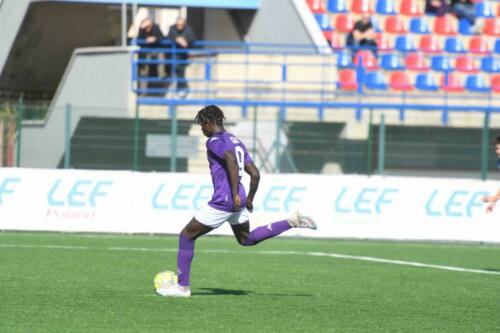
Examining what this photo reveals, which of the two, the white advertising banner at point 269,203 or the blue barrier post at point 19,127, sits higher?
the blue barrier post at point 19,127

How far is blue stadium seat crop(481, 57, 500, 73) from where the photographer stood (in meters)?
29.8

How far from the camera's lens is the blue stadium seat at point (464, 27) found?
31609 millimetres

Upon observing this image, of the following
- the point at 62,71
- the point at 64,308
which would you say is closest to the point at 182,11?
the point at 62,71

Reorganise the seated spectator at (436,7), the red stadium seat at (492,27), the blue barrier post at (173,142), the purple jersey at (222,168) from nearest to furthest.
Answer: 1. the purple jersey at (222,168)
2. the blue barrier post at (173,142)
3. the seated spectator at (436,7)
4. the red stadium seat at (492,27)

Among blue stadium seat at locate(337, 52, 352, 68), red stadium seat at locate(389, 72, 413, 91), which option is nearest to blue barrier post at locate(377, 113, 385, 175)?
blue stadium seat at locate(337, 52, 352, 68)

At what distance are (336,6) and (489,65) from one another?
4142 millimetres

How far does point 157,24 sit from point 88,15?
234 centimetres

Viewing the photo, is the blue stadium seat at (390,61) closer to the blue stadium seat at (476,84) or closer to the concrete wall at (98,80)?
the blue stadium seat at (476,84)

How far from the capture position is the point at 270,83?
28.6 meters

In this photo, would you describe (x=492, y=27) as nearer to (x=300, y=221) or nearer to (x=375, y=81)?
(x=375, y=81)

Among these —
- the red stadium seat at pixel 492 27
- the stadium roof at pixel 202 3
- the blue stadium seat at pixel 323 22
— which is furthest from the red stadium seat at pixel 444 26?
the stadium roof at pixel 202 3

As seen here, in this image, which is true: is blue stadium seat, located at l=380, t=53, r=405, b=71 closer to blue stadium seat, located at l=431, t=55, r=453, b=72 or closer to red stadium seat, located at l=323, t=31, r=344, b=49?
blue stadium seat, located at l=431, t=55, r=453, b=72

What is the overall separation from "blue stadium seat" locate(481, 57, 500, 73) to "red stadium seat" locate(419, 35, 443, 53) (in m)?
1.37

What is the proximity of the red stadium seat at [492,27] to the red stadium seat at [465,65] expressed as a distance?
1795 mm
